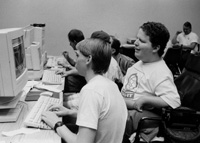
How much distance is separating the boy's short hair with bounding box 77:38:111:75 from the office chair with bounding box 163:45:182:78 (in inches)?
138

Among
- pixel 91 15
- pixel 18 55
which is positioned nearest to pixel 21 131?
pixel 18 55

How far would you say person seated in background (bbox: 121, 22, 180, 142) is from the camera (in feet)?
5.26

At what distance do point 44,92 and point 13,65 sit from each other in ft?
1.98

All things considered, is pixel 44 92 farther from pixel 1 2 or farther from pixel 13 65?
pixel 1 2

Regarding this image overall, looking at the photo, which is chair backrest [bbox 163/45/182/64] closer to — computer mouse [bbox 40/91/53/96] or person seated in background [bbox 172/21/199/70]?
person seated in background [bbox 172/21/199/70]

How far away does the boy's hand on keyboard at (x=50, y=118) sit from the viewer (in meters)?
1.20

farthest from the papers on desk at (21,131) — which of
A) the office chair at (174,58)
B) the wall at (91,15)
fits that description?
the wall at (91,15)

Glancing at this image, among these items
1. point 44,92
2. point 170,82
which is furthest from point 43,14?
point 170,82

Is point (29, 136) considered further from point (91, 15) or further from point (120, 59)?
point (91, 15)

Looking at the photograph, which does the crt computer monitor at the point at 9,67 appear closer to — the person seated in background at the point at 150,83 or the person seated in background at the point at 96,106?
the person seated in background at the point at 96,106

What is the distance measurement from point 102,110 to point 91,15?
4.54 m

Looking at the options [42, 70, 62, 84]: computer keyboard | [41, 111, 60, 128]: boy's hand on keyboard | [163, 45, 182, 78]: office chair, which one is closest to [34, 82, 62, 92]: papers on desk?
[42, 70, 62, 84]: computer keyboard

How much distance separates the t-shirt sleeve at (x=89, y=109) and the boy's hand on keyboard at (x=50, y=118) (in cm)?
24

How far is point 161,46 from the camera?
1729mm
